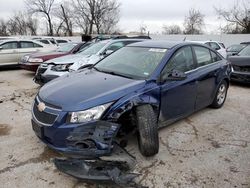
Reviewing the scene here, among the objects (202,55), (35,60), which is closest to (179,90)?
(202,55)

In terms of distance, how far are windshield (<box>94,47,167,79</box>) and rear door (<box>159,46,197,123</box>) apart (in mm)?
232

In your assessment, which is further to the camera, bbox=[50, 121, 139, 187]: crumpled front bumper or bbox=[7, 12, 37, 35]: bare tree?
bbox=[7, 12, 37, 35]: bare tree

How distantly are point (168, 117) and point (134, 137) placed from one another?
0.62 m

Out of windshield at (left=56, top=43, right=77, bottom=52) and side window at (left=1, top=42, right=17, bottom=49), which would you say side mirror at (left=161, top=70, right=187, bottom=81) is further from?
side window at (left=1, top=42, right=17, bottom=49)

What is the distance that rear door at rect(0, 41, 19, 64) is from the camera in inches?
445

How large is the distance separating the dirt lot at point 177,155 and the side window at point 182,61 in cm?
107

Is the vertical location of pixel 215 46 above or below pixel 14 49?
above

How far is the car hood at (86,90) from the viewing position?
295 cm

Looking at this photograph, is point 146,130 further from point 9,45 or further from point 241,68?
point 9,45

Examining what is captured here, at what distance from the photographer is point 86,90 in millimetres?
3207

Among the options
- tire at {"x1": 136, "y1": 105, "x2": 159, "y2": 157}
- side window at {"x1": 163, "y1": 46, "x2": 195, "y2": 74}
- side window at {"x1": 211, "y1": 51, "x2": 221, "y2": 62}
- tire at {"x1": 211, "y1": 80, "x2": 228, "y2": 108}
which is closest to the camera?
tire at {"x1": 136, "y1": 105, "x2": 159, "y2": 157}

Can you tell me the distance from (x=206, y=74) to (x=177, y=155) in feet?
6.27

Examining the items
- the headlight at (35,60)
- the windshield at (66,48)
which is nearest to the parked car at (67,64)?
the headlight at (35,60)

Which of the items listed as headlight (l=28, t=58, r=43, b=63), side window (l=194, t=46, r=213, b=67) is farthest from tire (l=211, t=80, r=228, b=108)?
headlight (l=28, t=58, r=43, b=63)
